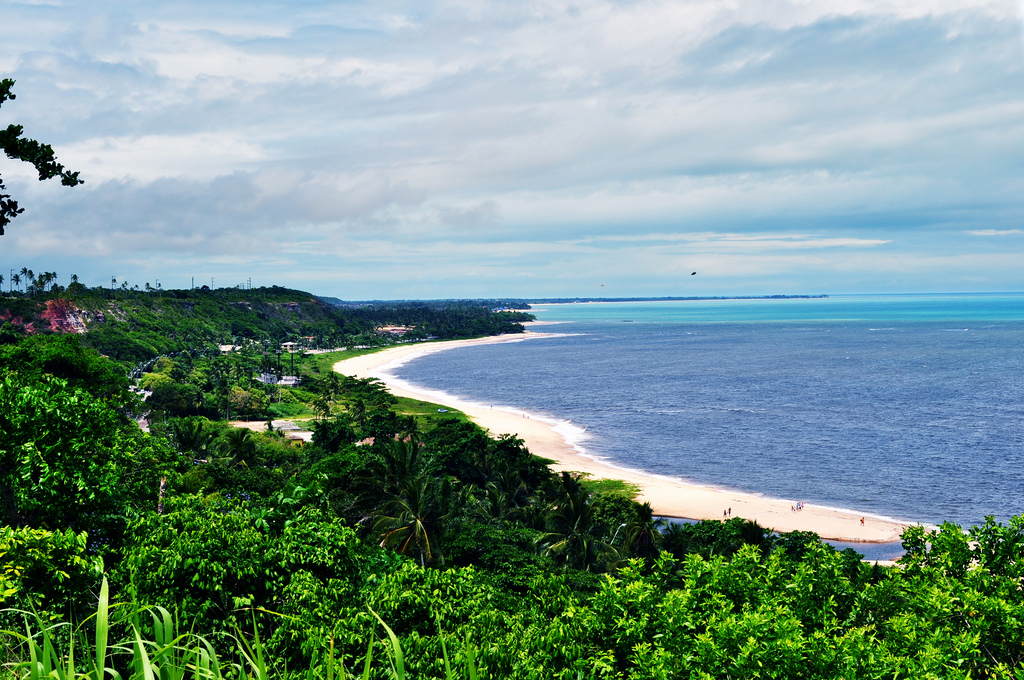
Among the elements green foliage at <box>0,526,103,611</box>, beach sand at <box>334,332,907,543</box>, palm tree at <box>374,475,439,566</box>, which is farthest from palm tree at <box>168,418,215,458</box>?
green foliage at <box>0,526,103,611</box>

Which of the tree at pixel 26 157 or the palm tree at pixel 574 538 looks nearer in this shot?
the tree at pixel 26 157

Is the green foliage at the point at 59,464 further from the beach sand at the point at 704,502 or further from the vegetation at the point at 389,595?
the beach sand at the point at 704,502

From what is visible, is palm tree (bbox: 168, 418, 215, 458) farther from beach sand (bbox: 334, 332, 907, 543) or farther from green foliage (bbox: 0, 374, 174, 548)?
green foliage (bbox: 0, 374, 174, 548)

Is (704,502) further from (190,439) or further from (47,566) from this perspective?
(47,566)

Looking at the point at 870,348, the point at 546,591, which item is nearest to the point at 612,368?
the point at 870,348

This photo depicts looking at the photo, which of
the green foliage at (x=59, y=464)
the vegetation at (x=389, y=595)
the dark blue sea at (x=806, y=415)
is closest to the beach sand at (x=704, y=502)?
the dark blue sea at (x=806, y=415)

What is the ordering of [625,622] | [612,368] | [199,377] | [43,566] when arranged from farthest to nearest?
[612,368] < [199,377] < [625,622] < [43,566]

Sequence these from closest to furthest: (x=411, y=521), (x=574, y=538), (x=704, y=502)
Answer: (x=411, y=521) < (x=574, y=538) < (x=704, y=502)

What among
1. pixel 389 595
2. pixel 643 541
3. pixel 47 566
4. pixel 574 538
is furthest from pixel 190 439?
pixel 389 595

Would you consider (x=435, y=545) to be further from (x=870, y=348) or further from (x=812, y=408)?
(x=870, y=348)
